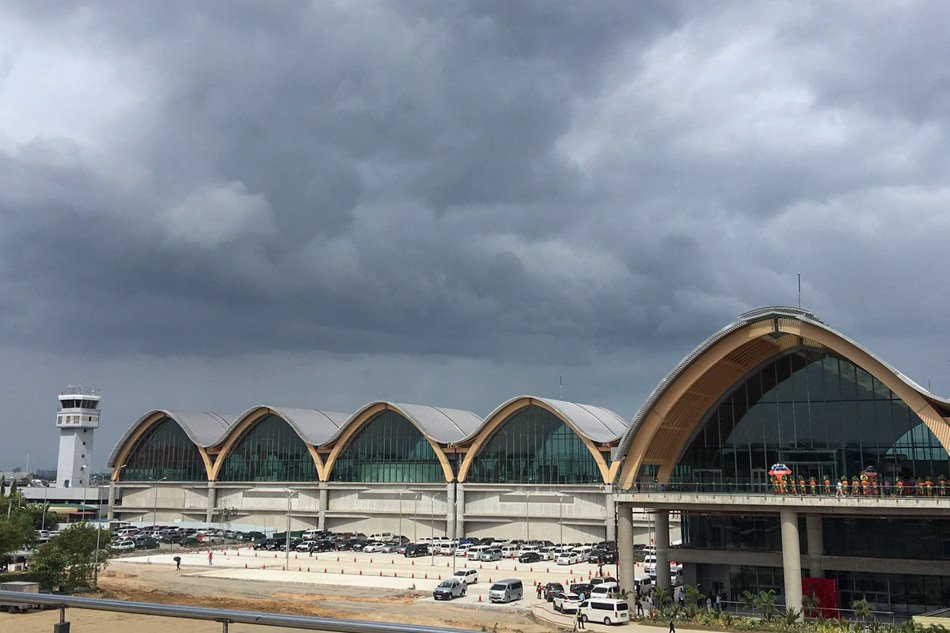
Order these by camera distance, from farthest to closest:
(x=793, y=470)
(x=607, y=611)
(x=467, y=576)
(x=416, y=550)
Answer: (x=416, y=550) < (x=467, y=576) < (x=793, y=470) < (x=607, y=611)

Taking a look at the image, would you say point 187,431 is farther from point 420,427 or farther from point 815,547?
point 815,547

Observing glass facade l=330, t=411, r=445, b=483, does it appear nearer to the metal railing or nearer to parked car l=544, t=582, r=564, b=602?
parked car l=544, t=582, r=564, b=602

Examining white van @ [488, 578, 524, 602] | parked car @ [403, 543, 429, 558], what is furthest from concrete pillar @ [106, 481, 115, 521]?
white van @ [488, 578, 524, 602]

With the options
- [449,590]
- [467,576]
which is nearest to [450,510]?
[467,576]

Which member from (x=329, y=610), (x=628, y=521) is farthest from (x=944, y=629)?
(x=329, y=610)

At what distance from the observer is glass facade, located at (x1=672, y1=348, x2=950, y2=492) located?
43.7m

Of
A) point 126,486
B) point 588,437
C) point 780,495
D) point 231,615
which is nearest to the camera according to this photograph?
point 231,615

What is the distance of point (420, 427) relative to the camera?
3688 inches

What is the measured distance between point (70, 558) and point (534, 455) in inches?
1925

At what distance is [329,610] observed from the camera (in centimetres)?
4578

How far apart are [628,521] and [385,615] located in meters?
14.2

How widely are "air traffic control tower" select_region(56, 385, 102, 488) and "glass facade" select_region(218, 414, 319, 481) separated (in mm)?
46960

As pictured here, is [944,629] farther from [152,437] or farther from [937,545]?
Answer: [152,437]

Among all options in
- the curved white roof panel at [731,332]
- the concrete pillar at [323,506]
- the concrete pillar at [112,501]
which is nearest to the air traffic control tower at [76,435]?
the concrete pillar at [112,501]
